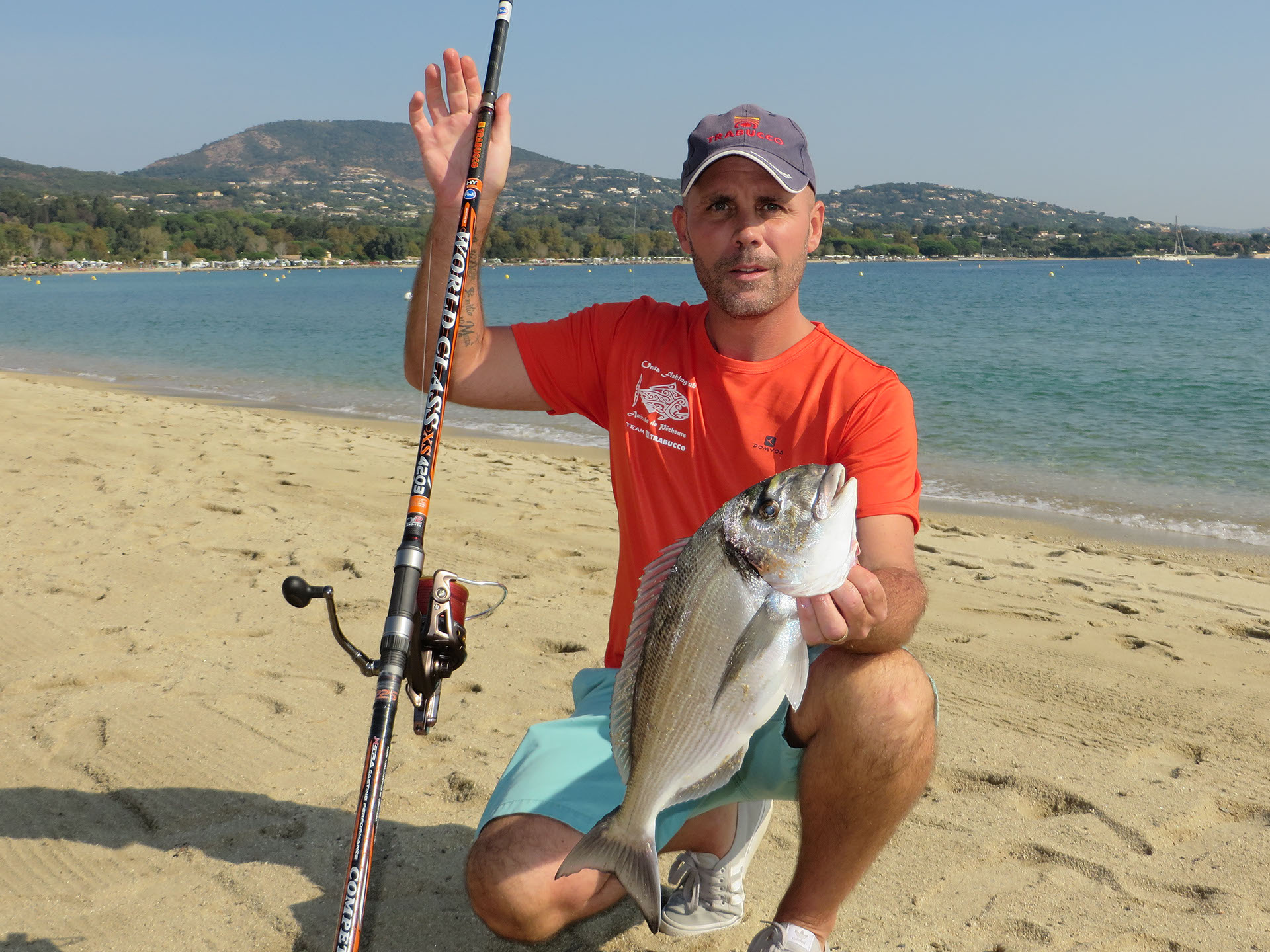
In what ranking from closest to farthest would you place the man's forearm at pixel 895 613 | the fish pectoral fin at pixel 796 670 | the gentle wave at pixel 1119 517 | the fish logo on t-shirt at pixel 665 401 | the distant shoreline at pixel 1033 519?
the fish pectoral fin at pixel 796 670 → the man's forearm at pixel 895 613 → the fish logo on t-shirt at pixel 665 401 → the distant shoreline at pixel 1033 519 → the gentle wave at pixel 1119 517

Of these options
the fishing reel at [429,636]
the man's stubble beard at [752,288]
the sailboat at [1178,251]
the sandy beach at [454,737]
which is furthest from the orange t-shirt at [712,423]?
the sailboat at [1178,251]

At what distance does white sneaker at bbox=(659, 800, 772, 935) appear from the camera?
2.63 metres

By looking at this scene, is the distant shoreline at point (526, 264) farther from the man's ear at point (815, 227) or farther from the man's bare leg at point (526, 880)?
the man's bare leg at point (526, 880)

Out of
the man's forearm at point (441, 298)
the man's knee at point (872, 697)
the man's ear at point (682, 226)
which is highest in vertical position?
the man's ear at point (682, 226)

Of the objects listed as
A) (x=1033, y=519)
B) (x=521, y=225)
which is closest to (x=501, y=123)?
(x=1033, y=519)

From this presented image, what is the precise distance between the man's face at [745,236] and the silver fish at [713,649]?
1.03 m

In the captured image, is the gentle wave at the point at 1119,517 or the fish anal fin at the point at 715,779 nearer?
the fish anal fin at the point at 715,779

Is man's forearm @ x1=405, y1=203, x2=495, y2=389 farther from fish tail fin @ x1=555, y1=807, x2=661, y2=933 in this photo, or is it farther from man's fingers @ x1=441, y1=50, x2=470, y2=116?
fish tail fin @ x1=555, y1=807, x2=661, y2=933

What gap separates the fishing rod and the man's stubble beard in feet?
2.29

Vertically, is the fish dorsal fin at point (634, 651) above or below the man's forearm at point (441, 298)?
below

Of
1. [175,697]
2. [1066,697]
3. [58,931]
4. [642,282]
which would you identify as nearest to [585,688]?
[58,931]

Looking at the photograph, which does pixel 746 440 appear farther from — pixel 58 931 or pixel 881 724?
pixel 58 931

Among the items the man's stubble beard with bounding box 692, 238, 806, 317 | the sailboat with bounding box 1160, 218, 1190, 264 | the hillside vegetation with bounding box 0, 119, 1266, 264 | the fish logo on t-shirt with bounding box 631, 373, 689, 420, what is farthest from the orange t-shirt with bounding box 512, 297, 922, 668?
the sailboat with bounding box 1160, 218, 1190, 264

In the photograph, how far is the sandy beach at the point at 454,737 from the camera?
2.64 m
